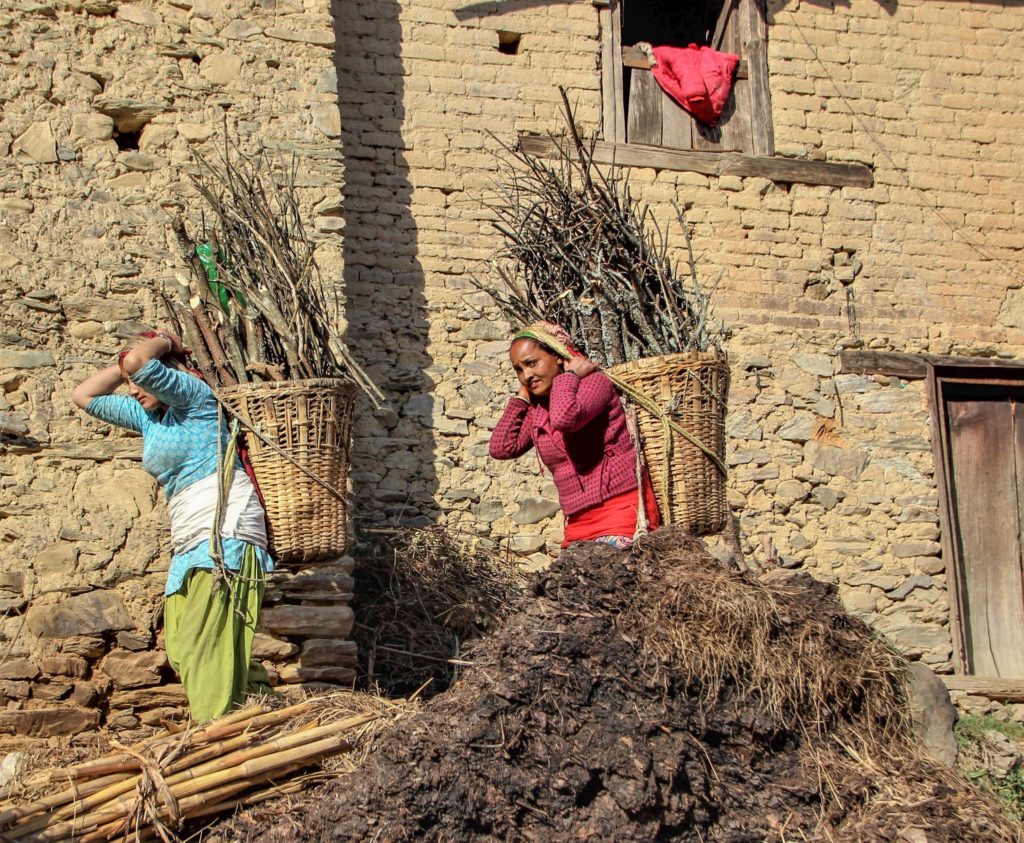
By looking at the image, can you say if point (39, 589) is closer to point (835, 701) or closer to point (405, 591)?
point (405, 591)

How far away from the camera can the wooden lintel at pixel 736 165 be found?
6.76 metres

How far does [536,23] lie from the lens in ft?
22.1

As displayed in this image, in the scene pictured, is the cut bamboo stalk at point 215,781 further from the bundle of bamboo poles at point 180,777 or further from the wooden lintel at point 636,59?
the wooden lintel at point 636,59

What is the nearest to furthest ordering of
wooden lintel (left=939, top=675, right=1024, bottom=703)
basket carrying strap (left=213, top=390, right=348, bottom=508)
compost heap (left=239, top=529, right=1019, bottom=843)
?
compost heap (left=239, top=529, right=1019, bottom=843)
basket carrying strap (left=213, top=390, right=348, bottom=508)
wooden lintel (left=939, top=675, right=1024, bottom=703)

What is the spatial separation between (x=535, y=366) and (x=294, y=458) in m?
0.93

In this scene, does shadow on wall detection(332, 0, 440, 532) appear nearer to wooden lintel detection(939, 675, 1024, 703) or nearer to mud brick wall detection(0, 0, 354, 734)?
mud brick wall detection(0, 0, 354, 734)

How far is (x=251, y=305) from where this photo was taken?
176 inches

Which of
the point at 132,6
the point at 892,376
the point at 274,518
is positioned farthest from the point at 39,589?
the point at 892,376

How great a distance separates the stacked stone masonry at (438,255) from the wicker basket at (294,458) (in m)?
0.84

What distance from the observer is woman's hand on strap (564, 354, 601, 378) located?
447 centimetres

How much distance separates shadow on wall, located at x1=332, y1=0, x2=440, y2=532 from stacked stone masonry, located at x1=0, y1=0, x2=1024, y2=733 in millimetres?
14

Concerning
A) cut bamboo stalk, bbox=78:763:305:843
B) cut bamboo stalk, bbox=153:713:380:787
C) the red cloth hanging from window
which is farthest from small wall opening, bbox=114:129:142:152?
the red cloth hanging from window

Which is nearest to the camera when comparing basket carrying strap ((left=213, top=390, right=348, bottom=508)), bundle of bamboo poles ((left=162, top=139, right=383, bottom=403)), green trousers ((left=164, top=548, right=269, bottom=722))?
green trousers ((left=164, top=548, right=269, bottom=722))

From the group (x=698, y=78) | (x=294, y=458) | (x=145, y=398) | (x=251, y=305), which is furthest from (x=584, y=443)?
(x=698, y=78)
